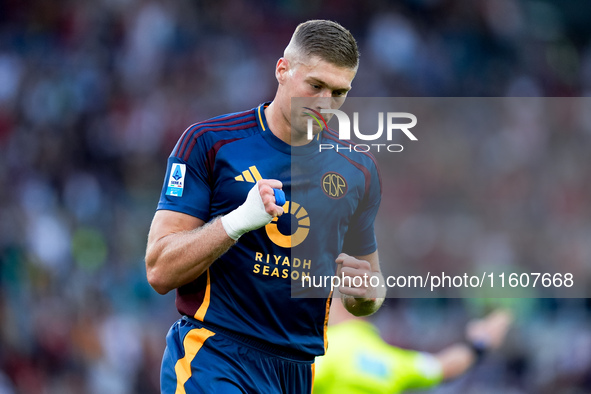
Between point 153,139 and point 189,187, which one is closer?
point 189,187

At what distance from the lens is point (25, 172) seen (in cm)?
1136

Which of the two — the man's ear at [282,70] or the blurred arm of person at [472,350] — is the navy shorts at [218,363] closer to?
the man's ear at [282,70]

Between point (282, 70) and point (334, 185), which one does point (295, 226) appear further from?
point (282, 70)

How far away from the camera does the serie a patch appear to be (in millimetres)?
3529

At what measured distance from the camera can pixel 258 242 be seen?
3.62 metres

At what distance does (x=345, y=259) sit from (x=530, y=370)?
258 inches

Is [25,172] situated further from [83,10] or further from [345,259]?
[345,259]

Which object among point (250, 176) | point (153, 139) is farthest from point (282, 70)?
point (153, 139)

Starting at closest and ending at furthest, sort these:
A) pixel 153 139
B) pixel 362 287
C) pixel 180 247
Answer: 1. pixel 180 247
2. pixel 362 287
3. pixel 153 139

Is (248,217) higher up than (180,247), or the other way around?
(248,217)

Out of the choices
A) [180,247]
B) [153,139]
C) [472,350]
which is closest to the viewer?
[180,247]

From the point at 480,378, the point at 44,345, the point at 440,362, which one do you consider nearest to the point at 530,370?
the point at 480,378

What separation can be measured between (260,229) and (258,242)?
0.06 metres

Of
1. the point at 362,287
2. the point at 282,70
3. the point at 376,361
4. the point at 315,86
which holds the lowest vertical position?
the point at 376,361
